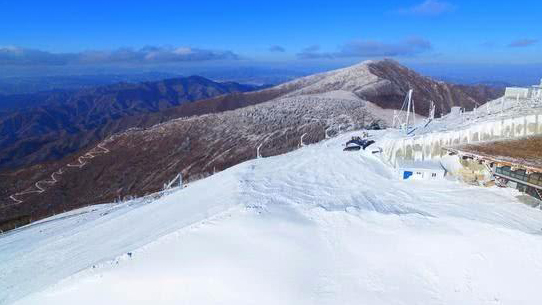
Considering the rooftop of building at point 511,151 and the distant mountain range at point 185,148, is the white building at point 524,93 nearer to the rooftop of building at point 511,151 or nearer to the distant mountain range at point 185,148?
the rooftop of building at point 511,151

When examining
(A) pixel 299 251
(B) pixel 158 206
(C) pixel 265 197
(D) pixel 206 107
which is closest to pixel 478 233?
(A) pixel 299 251

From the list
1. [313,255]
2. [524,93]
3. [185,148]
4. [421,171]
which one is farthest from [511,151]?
[185,148]

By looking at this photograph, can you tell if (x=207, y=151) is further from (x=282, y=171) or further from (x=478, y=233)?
(x=478, y=233)

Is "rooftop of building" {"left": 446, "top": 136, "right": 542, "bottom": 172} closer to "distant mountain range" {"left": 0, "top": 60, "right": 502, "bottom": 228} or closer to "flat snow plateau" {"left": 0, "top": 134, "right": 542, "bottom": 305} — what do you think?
"flat snow plateau" {"left": 0, "top": 134, "right": 542, "bottom": 305}

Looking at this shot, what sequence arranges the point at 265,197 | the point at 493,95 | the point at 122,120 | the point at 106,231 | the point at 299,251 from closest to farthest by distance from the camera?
Answer: the point at 299,251, the point at 265,197, the point at 106,231, the point at 493,95, the point at 122,120

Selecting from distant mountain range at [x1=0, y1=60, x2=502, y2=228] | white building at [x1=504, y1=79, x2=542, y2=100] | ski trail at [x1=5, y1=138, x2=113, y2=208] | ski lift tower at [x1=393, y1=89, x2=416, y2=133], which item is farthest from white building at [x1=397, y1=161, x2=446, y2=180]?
ski trail at [x1=5, y1=138, x2=113, y2=208]

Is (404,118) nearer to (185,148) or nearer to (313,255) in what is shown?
(185,148)
